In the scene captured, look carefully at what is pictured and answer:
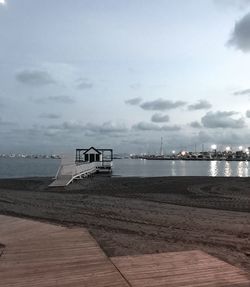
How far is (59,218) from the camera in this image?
13.6 metres

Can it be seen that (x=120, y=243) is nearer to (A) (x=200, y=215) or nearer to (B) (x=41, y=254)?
(B) (x=41, y=254)

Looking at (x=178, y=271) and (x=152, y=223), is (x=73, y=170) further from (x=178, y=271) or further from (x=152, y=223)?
(x=178, y=271)

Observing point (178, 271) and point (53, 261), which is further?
point (53, 261)

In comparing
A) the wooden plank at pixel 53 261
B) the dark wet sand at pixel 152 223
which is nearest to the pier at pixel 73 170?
the dark wet sand at pixel 152 223

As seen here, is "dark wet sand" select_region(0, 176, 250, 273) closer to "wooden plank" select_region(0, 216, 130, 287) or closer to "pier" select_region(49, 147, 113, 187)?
"wooden plank" select_region(0, 216, 130, 287)

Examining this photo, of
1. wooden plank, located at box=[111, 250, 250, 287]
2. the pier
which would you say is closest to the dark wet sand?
wooden plank, located at box=[111, 250, 250, 287]

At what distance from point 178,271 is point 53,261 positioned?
211 centimetres

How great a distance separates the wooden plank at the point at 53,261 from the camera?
5.63 meters

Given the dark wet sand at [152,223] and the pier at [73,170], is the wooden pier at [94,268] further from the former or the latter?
the pier at [73,170]

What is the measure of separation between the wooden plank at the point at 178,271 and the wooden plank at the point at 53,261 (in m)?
0.27

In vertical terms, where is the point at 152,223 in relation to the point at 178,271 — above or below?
below

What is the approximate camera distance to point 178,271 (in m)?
6.15

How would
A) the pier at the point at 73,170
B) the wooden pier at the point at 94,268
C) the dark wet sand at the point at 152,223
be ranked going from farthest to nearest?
1. the pier at the point at 73,170
2. the dark wet sand at the point at 152,223
3. the wooden pier at the point at 94,268

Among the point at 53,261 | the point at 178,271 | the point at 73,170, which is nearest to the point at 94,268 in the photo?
the point at 53,261
